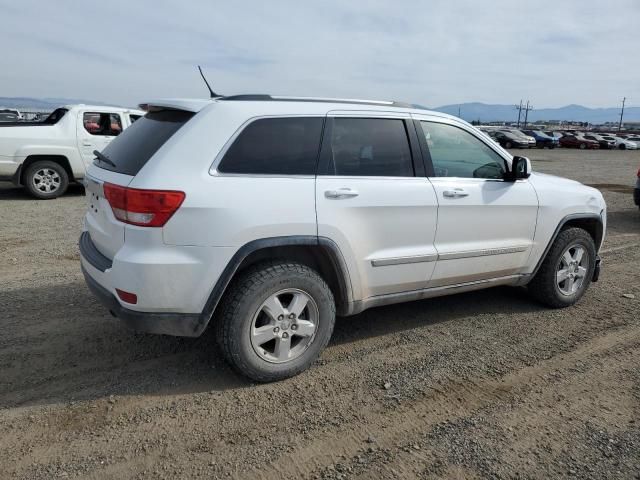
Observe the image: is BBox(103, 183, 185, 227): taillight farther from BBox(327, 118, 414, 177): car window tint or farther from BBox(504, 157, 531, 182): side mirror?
BBox(504, 157, 531, 182): side mirror

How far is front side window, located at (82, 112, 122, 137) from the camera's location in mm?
10453

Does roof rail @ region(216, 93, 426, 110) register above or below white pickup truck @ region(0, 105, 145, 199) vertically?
above

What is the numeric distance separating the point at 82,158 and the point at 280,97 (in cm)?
798

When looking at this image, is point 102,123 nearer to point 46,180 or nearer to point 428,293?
point 46,180

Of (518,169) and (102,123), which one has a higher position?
(102,123)

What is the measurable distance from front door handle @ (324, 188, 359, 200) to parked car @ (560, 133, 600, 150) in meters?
47.1

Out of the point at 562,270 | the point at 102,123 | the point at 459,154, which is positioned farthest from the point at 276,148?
the point at 102,123

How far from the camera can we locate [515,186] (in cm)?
433

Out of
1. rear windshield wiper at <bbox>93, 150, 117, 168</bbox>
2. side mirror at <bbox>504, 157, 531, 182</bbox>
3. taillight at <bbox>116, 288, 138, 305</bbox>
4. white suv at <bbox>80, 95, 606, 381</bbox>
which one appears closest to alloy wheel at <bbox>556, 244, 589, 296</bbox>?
white suv at <bbox>80, 95, 606, 381</bbox>

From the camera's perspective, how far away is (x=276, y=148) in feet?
10.9

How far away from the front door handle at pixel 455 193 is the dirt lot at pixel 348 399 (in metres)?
1.16

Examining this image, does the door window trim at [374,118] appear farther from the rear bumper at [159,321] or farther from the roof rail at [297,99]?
the rear bumper at [159,321]

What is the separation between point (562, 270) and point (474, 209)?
4.57ft

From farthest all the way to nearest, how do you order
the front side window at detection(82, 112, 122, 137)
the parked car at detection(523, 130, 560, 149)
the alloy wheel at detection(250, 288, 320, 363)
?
the parked car at detection(523, 130, 560, 149), the front side window at detection(82, 112, 122, 137), the alloy wheel at detection(250, 288, 320, 363)
